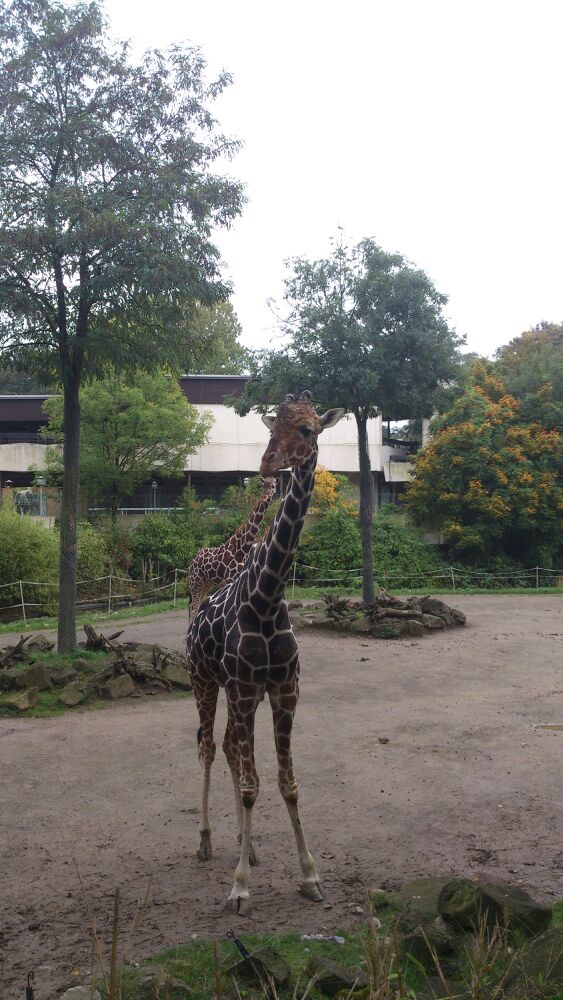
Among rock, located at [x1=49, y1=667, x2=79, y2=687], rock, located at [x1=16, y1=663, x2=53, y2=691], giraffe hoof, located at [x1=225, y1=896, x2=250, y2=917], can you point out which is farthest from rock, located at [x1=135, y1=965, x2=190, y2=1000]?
rock, located at [x1=49, y1=667, x2=79, y2=687]

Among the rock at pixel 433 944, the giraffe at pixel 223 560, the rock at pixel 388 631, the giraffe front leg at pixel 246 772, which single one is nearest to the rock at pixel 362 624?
the rock at pixel 388 631

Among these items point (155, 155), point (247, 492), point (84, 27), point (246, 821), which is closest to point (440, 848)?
point (246, 821)

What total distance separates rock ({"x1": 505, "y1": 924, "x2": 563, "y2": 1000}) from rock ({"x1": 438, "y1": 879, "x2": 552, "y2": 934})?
8.7 inches

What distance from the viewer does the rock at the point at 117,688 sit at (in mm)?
10672

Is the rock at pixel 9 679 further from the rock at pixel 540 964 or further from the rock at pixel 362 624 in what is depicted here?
the rock at pixel 540 964

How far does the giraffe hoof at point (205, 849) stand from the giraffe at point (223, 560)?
11.1ft

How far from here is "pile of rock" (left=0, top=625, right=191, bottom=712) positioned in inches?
410

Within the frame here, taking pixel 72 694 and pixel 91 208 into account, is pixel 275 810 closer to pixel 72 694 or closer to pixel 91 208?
pixel 72 694

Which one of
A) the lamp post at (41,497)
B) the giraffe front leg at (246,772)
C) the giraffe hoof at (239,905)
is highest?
the lamp post at (41,497)

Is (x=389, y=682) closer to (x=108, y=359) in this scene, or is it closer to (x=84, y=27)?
(x=108, y=359)

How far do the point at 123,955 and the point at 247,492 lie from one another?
78.1 feet

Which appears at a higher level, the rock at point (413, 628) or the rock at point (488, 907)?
the rock at point (488, 907)

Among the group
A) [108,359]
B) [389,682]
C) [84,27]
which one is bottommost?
[389,682]

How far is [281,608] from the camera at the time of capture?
16.9 feet
